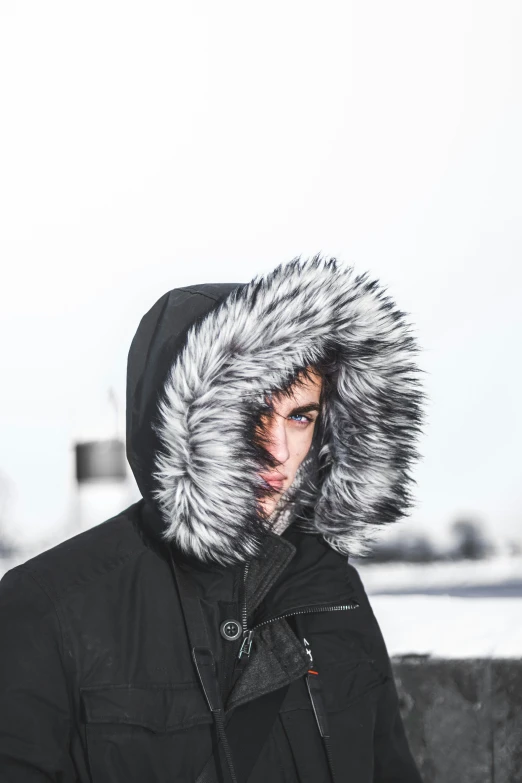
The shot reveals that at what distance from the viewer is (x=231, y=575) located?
6.46 feet

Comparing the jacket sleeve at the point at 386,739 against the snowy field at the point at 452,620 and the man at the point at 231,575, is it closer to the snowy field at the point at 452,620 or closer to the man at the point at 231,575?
the man at the point at 231,575

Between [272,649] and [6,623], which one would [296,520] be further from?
[6,623]

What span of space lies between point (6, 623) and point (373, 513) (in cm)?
118

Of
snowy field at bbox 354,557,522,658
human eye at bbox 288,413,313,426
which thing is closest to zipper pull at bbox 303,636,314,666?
human eye at bbox 288,413,313,426

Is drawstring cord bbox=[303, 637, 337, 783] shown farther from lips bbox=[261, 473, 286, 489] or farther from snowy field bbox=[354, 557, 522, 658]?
snowy field bbox=[354, 557, 522, 658]

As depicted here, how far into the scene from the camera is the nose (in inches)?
85.6

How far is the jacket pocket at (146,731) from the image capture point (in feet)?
5.49

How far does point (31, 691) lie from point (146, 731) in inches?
10.7

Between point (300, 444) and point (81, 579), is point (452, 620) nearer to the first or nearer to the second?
point (300, 444)

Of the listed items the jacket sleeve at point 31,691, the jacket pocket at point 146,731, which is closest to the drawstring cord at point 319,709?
the jacket pocket at point 146,731

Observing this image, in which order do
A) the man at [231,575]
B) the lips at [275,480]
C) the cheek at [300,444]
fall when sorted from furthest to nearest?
the cheek at [300,444], the lips at [275,480], the man at [231,575]

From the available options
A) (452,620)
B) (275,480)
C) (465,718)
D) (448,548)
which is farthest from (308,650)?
(448,548)

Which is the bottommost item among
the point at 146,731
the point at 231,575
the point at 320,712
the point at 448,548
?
the point at 448,548

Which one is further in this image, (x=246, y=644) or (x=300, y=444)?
(x=300, y=444)
